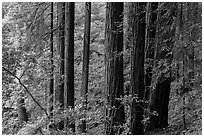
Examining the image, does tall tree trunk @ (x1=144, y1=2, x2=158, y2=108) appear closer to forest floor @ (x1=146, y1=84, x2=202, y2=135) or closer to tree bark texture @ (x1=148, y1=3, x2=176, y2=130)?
tree bark texture @ (x1=148, y1=3, x2=176, y2=130)

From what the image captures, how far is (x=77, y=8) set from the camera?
17.5 metres

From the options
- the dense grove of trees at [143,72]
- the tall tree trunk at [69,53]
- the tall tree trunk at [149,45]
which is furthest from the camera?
the tall tree trunk at [69,53]

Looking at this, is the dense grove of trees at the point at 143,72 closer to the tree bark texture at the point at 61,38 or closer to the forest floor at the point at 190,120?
the forest floor at the point at 190,120

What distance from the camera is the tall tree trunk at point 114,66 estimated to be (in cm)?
738

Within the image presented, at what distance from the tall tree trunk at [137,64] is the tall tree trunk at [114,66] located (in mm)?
326

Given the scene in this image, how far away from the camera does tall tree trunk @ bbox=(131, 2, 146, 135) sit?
7094mm

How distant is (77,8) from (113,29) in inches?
414

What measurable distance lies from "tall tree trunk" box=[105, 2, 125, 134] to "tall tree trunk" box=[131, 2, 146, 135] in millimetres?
326

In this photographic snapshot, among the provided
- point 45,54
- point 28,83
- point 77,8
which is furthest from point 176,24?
point 77,8

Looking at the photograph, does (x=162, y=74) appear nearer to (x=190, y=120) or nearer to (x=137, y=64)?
(x=137, y=64)

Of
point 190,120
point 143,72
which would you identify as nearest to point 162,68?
point 143,72

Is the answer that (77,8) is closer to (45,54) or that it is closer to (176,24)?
(45,54)

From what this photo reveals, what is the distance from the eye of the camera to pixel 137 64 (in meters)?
7.13

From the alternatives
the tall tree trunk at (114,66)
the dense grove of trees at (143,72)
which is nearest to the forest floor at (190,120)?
the dense grove of trees at (143,72)
